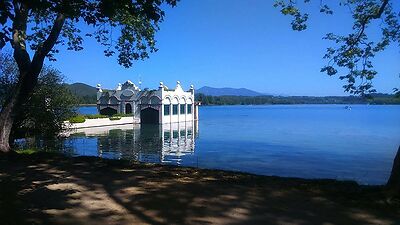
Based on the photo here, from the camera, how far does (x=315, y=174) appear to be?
22516 mm

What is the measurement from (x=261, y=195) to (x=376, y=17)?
19.3 ft

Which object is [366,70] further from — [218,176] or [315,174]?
[315,174]

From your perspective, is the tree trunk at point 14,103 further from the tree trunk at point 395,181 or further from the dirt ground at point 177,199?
the tree trunk at point 395,181

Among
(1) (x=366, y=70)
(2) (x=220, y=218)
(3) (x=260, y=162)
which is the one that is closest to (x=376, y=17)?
(1) (x=366, y=70)

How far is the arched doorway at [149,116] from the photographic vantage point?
82.1m

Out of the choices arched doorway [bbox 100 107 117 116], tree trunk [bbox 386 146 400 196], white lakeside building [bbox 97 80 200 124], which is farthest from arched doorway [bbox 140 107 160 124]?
tree trunk [bbox 386 146 400 196]

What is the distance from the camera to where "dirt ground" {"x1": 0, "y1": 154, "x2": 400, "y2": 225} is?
633 centimetres

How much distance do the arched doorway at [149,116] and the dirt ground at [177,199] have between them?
7169cm

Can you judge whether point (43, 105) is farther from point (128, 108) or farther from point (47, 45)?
point (128, 108)

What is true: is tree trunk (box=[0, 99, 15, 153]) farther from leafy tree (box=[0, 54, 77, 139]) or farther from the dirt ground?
leafy tree (box=[0, 54, 77, 139])

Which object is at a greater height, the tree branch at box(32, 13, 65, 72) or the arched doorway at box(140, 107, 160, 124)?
the tree branch at box(32, 13, 65, 72)

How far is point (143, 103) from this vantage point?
82.8 m

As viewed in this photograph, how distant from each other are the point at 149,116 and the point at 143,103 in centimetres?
289

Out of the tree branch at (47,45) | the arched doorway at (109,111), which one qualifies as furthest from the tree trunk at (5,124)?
the arched doorway at (109,111)
